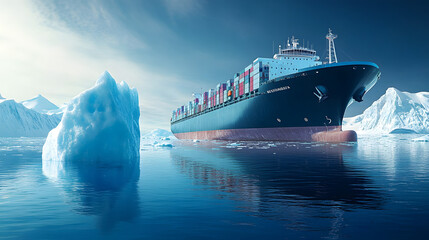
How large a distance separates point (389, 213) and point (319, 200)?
1500mm

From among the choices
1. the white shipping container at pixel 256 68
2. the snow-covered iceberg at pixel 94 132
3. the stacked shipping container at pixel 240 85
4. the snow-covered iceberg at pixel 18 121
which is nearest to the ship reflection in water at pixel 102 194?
the snow-covered iceberg at pixel 94 132

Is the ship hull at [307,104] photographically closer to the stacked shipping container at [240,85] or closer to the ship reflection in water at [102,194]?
the stacked shipping container at [240,85]

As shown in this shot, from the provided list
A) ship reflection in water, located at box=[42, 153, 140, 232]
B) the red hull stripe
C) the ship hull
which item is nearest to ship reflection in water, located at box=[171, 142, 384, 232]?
ship reflection in water, located at box=[42, 153, 140, 232]

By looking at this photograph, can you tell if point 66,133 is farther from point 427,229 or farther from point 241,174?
point 427,229

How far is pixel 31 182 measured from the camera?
957 cm

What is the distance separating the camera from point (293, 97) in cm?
3509

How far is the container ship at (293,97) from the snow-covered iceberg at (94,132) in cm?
2517

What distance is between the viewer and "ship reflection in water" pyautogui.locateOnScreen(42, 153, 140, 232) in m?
5.55

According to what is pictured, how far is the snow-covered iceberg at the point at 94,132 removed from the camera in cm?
1522

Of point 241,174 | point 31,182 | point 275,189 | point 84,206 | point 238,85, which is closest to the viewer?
point 84,206

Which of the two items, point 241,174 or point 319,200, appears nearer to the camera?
point 319,200

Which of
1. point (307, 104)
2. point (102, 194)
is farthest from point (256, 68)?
point (102, 194)

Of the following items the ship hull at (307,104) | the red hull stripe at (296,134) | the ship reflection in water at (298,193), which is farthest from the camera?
the red hull stripe at (296,134)

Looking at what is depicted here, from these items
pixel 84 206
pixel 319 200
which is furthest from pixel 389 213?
pixel 84 206
